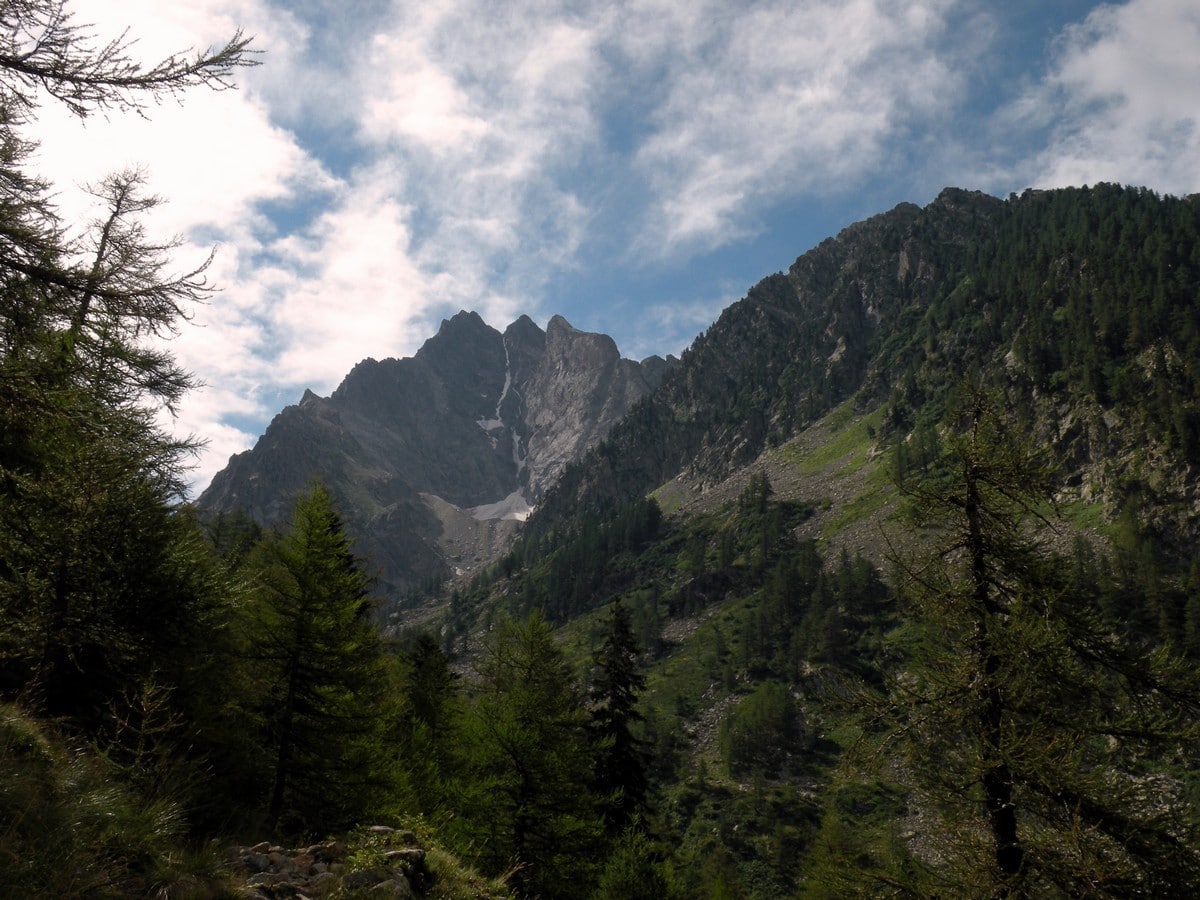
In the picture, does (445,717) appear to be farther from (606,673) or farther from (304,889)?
(304,889)

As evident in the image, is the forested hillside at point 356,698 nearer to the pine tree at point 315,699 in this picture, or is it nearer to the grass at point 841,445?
the pine tree at point 315,699

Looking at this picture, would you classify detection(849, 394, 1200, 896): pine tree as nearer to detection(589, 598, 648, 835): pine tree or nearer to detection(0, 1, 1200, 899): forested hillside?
detection(0, 1, 1200, 899): forested hillside

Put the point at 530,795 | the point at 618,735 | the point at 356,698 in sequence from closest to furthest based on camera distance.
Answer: the point at 356,698, the point at 530,795, the point at 618,735

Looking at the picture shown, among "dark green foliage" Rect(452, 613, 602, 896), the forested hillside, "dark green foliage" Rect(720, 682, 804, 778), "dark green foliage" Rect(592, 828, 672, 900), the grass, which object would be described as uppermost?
the grass

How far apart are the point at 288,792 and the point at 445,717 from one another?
1294 centimetres

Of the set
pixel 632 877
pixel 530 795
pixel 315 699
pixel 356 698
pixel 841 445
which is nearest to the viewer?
pixel 315 699

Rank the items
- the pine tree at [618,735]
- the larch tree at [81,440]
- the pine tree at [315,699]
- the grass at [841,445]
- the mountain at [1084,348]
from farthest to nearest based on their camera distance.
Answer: the grass at [841,445] → the mountain at [1084,348] → the pine tree at [618,735] → the pine tree at [315,699] → the larch tree at [81,440]

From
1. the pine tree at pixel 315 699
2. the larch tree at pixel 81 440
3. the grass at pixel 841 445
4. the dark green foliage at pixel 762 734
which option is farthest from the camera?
the grass at pixel 841 445

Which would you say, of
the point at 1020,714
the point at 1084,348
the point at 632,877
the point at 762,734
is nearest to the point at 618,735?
the point at 632,877

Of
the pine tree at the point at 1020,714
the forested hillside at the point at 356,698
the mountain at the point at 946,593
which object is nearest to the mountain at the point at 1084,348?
the mountain at the point at 946,593

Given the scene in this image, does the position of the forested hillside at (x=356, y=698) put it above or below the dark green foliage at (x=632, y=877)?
above

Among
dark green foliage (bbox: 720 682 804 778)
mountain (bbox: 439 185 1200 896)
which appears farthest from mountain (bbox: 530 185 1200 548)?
dark green foliage (bbox: 720 682 804 778)

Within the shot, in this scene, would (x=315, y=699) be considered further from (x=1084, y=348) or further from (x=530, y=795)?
(x=1084, y=348)

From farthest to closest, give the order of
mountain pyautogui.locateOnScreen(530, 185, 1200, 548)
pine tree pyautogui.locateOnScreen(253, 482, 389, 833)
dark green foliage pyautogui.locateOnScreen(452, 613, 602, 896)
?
1. mountain pyautogui.locateOnScreen(530, 185, 1200, 548)
2. dark green foliage pyautogui.locateOnScreen(452, 613, 602, 896)
3. pine tree pyautogui.locateOnScreen(253, 482, 389, 833)
